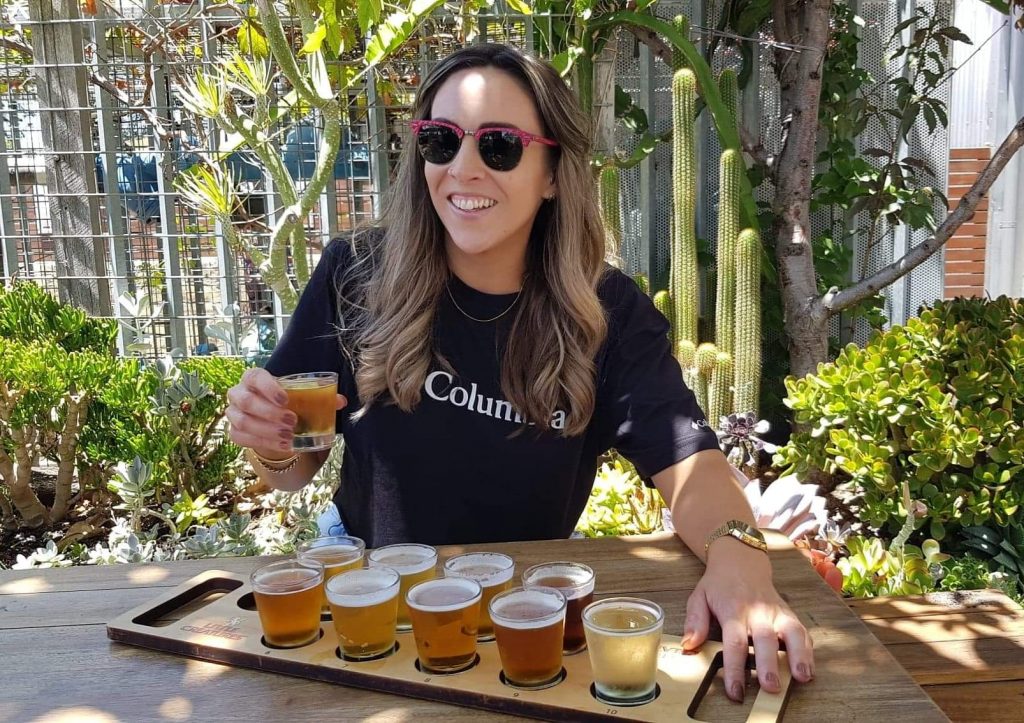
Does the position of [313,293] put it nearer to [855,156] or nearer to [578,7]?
[578,7]

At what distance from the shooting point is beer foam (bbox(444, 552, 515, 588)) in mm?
1294

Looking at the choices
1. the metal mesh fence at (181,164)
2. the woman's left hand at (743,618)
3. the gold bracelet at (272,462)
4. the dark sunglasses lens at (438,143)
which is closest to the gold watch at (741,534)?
the woman's left hand at (743,618)

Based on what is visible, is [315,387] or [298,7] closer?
[315,387]

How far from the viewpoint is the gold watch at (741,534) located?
1.50 m

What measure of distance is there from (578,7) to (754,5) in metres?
0.85

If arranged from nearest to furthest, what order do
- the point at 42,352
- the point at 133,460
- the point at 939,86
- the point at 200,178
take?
the point at 133,460 → the point at 42,352 → the point at 200,178 → the point at 939,86

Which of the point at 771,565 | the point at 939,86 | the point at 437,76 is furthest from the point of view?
the point at 939,86

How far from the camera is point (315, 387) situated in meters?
1.57

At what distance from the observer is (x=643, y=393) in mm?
1896

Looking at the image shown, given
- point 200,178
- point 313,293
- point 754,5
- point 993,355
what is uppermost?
point 754,5

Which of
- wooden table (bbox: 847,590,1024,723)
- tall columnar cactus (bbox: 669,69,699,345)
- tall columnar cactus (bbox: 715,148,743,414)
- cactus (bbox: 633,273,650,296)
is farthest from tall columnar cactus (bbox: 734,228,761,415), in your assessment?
wooden table (bbox: 847,590,1024,723)

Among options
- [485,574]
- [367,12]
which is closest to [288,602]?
[485,574]

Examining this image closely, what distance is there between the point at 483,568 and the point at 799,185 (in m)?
2.88

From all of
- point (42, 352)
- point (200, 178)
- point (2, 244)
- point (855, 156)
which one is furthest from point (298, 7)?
point (855, 156)
